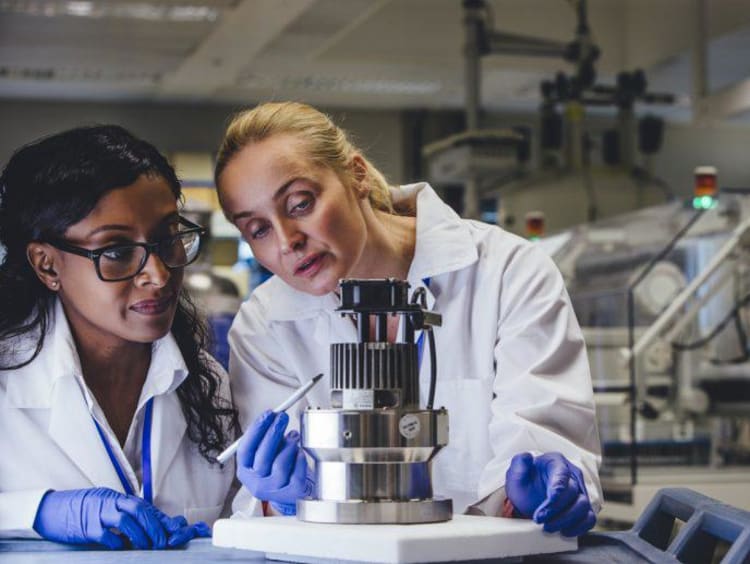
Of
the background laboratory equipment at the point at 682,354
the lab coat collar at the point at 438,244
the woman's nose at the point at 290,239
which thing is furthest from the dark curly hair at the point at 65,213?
the background laboratory equipment at the point at 682,354

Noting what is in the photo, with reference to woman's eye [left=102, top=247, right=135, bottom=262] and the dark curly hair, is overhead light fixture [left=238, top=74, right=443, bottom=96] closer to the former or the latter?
the dark curly hair

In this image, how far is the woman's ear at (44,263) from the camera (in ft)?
4.96

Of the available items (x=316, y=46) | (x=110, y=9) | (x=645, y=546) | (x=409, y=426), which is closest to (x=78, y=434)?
(x=409, y=426)

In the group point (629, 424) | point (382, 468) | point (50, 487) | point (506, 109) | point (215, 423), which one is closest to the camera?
point (382, 468)

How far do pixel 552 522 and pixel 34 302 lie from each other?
851mm

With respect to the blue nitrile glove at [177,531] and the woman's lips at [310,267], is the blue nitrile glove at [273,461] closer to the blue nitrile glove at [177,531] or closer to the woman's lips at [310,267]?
the blue nitrile glove at [177,531]

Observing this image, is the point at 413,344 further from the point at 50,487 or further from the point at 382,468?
the point at 50,487

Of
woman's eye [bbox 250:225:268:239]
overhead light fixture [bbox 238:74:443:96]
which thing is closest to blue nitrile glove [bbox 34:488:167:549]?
woman's eye [bbox 250:225:268:239]

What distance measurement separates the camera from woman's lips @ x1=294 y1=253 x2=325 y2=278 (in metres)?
1.50

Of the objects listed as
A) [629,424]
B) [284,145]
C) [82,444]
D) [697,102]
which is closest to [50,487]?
[82,444]

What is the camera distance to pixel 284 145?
155 centimetres

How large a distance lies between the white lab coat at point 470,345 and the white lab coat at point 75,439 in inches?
4.9

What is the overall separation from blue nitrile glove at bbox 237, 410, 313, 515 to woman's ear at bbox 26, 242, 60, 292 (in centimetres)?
45

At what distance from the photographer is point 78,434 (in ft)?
4.72
